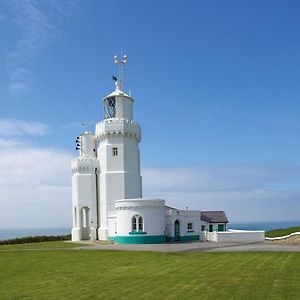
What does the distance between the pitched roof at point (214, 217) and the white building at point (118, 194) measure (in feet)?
2.19

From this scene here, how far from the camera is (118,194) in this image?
45.1 m

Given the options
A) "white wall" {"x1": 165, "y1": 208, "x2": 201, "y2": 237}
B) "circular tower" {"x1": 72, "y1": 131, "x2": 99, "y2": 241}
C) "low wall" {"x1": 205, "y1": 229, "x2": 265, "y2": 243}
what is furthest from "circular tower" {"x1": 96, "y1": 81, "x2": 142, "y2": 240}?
"low wall" {"x1": 205, "y1": 229, "x2": 265, "y2": 243}

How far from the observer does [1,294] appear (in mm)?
13398

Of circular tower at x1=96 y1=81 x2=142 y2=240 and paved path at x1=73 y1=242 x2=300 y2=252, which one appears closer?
paved path at x1=73 y1=242 x2=300 y2=252

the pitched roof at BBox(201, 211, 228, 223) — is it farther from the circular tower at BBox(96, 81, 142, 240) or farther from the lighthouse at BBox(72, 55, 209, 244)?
the circular tower at BBox(96, 81, 142, 240)

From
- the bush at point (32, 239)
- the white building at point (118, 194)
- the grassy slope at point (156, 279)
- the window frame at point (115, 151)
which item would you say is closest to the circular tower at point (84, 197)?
the white building at point (118, 194)

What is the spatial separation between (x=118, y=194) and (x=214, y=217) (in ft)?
36.7

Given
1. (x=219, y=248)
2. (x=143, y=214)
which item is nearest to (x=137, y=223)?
(x=143, y=214)

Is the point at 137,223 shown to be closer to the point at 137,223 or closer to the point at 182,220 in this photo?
the point at 137,223

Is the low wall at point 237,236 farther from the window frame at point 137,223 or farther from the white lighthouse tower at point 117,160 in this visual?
the white lighthouse tower at point 117,160

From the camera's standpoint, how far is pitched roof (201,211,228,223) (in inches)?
1849

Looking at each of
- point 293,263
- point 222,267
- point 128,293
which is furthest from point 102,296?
point 293,263

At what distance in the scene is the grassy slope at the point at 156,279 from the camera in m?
12.7

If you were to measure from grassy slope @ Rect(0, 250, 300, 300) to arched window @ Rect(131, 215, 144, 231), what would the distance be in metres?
18.1
